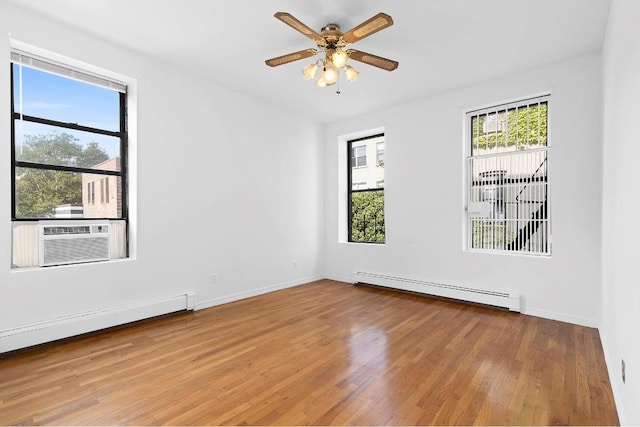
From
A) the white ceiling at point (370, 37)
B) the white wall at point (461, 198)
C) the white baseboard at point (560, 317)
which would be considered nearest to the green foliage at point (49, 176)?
the white ceiling at point (370, 37)

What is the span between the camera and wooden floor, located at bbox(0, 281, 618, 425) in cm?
196

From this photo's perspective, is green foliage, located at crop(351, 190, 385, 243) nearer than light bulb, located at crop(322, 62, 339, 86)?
No

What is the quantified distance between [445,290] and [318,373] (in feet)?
9.17

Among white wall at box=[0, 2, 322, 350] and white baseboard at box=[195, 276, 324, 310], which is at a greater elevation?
white wall at box=[0, 2, 322, 350]

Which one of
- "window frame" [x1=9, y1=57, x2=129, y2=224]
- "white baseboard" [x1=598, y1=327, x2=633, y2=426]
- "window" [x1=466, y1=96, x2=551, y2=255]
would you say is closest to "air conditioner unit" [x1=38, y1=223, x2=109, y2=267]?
"window frame" [x1=9, y1=57, x2=129, y2=224]

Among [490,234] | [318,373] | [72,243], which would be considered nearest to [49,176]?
[72,243]

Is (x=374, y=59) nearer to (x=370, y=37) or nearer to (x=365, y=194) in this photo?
(x=370, y=37)

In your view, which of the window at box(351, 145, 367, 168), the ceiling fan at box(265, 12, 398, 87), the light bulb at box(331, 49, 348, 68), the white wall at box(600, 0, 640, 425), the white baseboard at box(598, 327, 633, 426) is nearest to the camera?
the white wall at box(600, 0, 640, 425)

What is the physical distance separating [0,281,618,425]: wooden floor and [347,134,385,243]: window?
2287mm

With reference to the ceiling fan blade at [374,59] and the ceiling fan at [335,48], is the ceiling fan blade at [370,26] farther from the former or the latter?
the ceiling fan blade at [374,59]

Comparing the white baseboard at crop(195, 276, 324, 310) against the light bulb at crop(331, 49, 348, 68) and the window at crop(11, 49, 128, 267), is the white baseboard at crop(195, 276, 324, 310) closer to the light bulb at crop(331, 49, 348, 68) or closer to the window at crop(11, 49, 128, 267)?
the window at crop(11, 49, 128, 267)

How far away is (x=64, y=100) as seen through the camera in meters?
3.27

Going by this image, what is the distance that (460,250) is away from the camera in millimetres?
4496

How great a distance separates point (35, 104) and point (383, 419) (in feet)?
13.7
